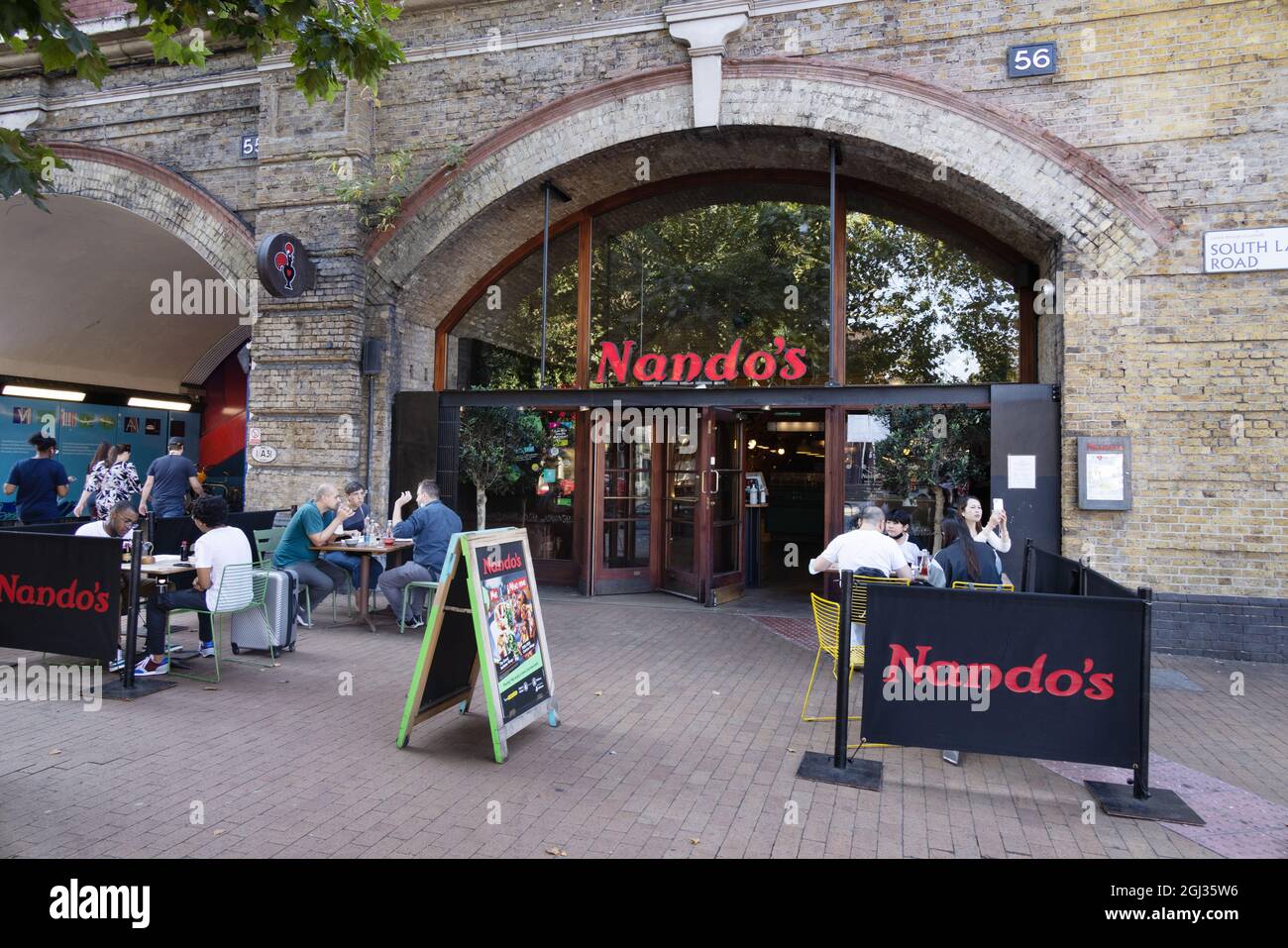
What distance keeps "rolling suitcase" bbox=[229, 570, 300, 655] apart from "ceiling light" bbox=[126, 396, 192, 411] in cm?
1300

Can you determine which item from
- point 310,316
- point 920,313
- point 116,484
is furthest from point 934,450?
point 116,484

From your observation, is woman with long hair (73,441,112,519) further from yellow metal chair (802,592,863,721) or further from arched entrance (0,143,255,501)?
yellow metal chair (802,592,863,721)

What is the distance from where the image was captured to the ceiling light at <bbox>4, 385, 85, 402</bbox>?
47.3 ft

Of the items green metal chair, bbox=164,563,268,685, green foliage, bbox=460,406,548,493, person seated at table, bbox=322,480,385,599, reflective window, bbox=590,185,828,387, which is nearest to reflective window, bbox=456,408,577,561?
green foliage, bbox=460,406,548,493

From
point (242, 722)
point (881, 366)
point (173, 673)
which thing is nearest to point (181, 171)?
point (173, 673)

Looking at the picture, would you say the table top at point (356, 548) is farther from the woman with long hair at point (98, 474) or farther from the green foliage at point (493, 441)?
the woman with long hair at point (98, 474)

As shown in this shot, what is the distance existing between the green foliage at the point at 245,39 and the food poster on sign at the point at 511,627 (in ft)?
11.0

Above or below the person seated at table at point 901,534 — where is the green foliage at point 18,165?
above

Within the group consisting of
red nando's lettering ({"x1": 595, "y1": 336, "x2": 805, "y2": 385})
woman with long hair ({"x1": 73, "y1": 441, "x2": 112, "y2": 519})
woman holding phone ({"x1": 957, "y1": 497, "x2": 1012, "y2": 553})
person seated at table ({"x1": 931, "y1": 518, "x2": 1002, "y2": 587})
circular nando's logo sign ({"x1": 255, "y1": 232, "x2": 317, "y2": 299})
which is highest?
circular nando's logo sign ({"x1": 255, "y1": 232, "x2": 317, "y2": 299})

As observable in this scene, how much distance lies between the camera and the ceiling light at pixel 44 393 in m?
14.4

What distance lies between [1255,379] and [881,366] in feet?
12.0

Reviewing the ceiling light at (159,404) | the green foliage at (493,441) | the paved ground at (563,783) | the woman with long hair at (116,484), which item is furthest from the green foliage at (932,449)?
the ceiling light at (159,404)

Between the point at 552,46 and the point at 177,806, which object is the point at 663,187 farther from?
the point at 177,806

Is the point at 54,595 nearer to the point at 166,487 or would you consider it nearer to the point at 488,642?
the point at 488,642
